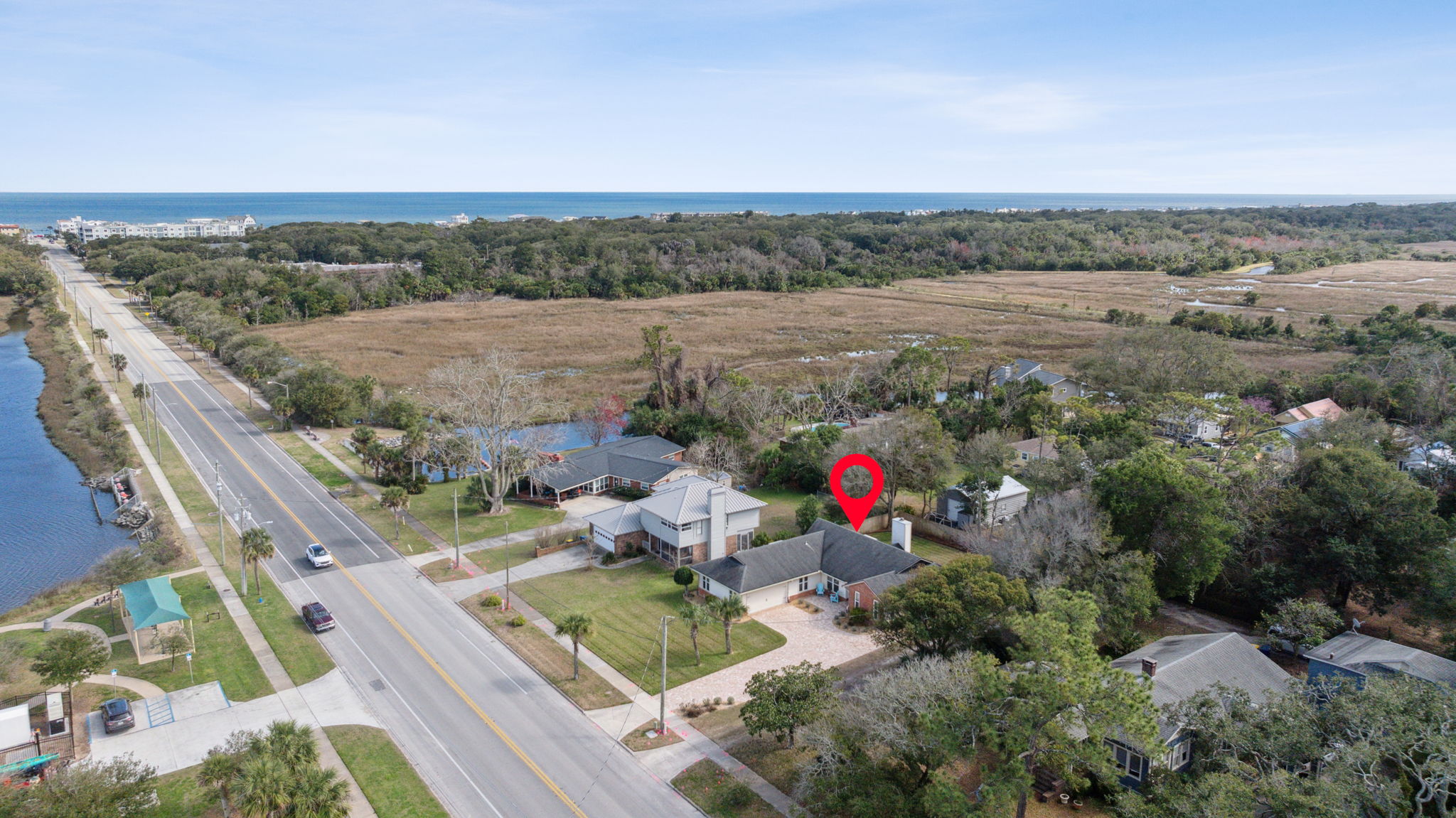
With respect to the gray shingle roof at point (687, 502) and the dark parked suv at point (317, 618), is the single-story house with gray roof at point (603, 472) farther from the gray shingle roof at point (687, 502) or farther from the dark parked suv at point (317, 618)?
the dark parked suv at point (317, 618)

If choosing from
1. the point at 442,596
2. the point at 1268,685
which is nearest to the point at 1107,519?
the point at 1268,685

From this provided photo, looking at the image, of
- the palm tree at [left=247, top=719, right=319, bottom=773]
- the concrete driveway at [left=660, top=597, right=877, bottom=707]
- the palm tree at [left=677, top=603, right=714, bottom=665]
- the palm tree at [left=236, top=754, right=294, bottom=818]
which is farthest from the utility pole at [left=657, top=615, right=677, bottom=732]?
the palm tree at [left=236, top=754, right=294, bottom=818]

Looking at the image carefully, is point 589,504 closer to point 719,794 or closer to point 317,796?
point 719,794

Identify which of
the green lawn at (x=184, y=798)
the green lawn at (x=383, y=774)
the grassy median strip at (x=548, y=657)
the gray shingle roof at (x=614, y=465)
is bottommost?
the grassy median strip at (x=548, y=657)

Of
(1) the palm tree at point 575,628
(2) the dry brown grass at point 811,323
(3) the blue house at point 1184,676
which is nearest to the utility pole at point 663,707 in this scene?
(1) the palm tree at point 575,628

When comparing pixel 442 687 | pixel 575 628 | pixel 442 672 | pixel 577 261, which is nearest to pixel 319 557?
pixel 442 672

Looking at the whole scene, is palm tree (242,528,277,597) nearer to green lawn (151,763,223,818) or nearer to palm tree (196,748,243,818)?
green lawn (151,763,223,818)
